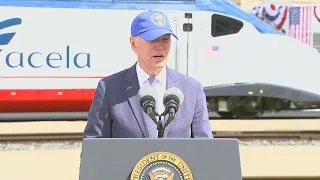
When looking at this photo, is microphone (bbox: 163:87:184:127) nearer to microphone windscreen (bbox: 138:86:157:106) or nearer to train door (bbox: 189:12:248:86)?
microphone windscreen (bbox: 138:86:157:106)

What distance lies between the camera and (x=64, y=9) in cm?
1111

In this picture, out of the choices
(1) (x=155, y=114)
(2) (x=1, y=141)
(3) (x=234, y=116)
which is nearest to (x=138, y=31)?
(1) (x=155, y=114)

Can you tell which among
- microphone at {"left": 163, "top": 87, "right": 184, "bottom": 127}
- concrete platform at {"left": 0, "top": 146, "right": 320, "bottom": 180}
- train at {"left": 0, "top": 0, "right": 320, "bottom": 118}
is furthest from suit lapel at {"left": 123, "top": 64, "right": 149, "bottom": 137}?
train at {"left": 0, "top": 0, "right": 320, "bottom": 118}

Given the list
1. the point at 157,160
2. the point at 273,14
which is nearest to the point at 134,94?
the point at 157,160

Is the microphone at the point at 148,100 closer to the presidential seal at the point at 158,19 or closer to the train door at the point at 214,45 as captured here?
the presidential seal at the point at 158,19

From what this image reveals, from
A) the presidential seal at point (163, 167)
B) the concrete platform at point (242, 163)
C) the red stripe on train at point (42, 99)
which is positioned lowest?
the concrete platform at point (242, 163)

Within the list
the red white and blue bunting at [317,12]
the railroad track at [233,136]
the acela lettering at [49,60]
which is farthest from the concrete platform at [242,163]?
the red white and blue bunting at [317,12]

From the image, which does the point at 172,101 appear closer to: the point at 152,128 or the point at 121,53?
the point at 152,128

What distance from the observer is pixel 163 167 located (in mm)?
2154

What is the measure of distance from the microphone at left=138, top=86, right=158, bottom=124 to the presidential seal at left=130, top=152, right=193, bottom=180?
0.19m

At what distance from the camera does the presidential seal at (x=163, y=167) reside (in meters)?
2.14

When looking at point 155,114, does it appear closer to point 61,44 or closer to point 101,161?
point 101,161

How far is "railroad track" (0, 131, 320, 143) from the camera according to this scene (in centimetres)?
1038

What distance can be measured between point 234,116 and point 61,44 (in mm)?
4617
